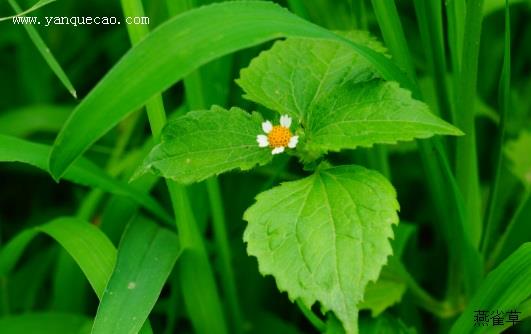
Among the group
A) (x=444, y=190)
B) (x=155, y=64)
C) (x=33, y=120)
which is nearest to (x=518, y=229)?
(x=444, y=190)

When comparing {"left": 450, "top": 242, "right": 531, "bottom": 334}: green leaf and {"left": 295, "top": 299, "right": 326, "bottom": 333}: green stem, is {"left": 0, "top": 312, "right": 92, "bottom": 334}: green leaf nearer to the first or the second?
{"left": 295, "top": 299, "right": 326, "bottom": 333}: green stem

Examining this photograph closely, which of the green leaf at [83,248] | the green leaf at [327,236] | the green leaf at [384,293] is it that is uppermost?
the green leaf at [83,248]

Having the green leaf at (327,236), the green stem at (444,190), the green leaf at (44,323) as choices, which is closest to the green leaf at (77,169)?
the green leaf at (44,323)

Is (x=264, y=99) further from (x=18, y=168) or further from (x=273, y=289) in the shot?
(x=18, y=168)

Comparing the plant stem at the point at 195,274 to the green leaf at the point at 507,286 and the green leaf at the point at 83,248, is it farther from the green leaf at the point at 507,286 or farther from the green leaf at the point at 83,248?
the green leaf at the point at 507,286

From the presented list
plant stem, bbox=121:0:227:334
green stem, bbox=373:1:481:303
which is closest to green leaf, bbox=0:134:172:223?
plant stem, bbox=121:0:227:334

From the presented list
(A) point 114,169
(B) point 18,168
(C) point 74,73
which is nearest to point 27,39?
(C) point 74,73

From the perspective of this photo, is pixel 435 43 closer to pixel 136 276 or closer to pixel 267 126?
pixel 267 126
